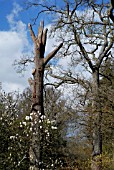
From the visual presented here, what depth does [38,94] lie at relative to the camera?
35.6 feet

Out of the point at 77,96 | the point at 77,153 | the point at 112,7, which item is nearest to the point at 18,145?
the point at 112,7

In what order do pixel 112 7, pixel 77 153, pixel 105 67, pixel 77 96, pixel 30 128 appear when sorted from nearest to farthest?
pixel 30 128, pixel 112 7, pixel 77 96, pixel 105 67, pixel 77 153

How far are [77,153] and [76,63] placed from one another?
655cm

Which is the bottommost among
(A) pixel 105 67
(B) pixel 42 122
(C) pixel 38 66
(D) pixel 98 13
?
(B) pixel 42 122

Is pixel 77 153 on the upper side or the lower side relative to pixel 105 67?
lower

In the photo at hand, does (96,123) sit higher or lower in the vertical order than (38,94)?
lower

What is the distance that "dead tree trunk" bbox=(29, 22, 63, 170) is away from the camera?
960 cm

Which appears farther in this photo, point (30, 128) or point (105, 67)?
point (105, 67)

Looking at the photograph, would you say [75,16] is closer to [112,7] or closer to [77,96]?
[77,96]

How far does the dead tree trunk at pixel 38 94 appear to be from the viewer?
9.60 m

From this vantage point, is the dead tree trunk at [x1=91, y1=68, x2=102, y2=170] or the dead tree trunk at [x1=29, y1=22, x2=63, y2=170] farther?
the dead tree trunk at [x1=91, y1=68, x2=102, y2=170]

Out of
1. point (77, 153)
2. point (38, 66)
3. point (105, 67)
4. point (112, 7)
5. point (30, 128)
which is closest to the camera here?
point (30, 128)

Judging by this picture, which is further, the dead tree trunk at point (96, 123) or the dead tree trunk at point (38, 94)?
the dead tree trunk at point (96, 123)

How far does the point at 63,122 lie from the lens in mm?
17609
